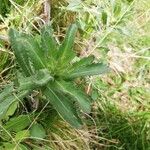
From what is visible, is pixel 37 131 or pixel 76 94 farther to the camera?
pixel 37 131

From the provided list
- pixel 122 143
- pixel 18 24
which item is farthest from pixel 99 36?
pixel 122 143

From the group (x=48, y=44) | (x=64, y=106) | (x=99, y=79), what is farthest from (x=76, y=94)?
(x=99, y=79)

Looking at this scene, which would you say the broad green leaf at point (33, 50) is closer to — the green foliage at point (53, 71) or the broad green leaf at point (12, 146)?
the green foliage at point (53, 71)

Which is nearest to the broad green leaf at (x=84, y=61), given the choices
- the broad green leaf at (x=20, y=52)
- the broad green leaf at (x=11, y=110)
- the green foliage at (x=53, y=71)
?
the green foliage at (x=53, y=71)

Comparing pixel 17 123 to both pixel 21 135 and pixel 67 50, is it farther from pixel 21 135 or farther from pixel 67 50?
pixel 67 50

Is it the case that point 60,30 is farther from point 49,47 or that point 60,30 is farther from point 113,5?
point 49,47

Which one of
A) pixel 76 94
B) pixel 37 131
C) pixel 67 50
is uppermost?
pixel 67 50

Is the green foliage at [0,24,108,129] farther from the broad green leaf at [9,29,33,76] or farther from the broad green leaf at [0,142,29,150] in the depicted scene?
the broad green leaf at [0,142,29,150]

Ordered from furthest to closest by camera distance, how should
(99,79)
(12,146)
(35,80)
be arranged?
(99,79) < (12,146) < (35,80)
